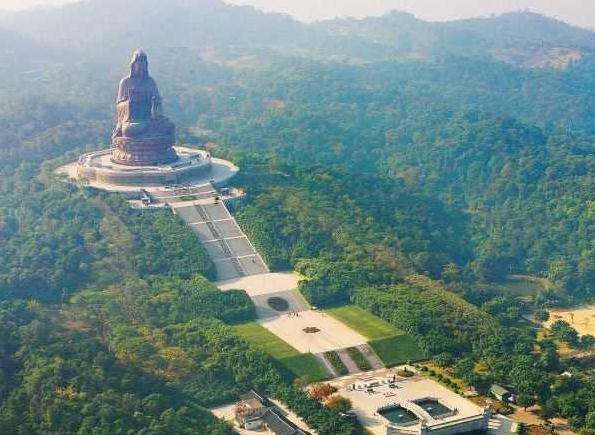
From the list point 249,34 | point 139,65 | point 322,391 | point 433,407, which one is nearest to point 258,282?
point 322,391

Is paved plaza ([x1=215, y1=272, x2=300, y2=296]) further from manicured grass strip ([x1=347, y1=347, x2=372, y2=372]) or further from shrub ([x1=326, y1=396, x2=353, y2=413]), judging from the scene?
shrub ([x1=326, y1=396, x2=353, y2=413])

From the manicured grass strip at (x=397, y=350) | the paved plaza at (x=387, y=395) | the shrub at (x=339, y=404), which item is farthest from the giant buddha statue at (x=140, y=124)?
the shrub at (x=339, y=404)

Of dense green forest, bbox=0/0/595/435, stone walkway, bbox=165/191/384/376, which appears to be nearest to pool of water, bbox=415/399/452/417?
dense green forest, bbox=0/0/595/435

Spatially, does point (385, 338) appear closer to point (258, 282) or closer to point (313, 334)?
point (313, 334)

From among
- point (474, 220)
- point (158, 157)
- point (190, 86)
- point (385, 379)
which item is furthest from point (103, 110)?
point (385, 379)

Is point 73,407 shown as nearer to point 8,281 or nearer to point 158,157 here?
point 8,281
